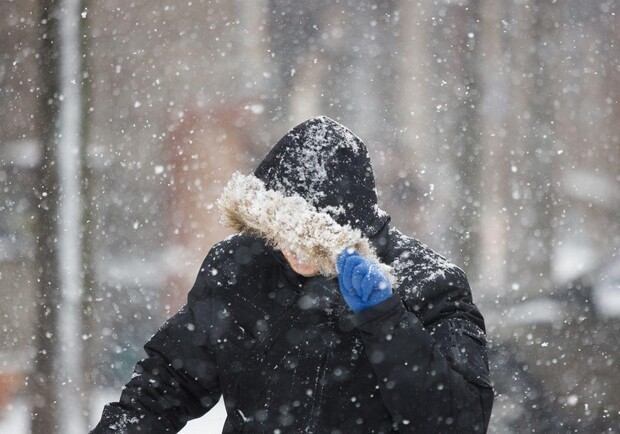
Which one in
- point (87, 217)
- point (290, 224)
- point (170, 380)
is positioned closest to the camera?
point (290, 224)

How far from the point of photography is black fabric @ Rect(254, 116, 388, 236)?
1754mm

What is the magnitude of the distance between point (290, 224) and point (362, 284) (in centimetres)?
25

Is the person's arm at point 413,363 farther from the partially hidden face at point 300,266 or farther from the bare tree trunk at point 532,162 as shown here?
the bare tree trunk at point 532,162

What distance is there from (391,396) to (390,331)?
0.14 m

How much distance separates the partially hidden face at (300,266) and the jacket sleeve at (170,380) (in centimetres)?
27

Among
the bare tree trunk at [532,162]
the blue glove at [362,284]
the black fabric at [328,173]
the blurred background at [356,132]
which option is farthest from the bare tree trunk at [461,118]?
the blue glove at [362,284]

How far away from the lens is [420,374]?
156 cm

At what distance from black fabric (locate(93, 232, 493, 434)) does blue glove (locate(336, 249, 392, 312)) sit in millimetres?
20

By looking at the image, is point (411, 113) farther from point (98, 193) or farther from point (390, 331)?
point (390, 331)

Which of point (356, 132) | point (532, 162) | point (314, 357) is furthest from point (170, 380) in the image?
point (532, 162)

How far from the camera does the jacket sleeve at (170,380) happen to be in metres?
1.84

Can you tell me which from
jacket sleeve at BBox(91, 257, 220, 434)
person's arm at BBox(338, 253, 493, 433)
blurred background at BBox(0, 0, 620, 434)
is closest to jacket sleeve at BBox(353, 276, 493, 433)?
person's arm at BBox(338, 253, 493, 433)

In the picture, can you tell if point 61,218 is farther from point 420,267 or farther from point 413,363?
point 413,363

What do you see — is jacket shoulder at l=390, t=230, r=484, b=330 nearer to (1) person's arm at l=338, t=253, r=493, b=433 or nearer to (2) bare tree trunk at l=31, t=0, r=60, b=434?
(1) person's arm at l=338, t=253, r=493, b=433
